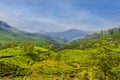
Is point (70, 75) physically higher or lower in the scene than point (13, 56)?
lower

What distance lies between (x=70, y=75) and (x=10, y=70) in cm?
3958

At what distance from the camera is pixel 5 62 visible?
18050cm

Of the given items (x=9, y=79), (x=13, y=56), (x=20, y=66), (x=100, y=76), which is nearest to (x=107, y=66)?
(x=100, y=76)

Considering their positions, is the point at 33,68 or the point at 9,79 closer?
the point at 9,79

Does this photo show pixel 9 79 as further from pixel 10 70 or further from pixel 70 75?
pixel 70 75

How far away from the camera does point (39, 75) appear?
177 metres

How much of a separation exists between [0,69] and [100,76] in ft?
327

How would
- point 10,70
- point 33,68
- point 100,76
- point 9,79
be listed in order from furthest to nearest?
point 33,68, point 10,70, point 9,79, point 100,76

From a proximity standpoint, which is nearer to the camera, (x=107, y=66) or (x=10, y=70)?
(x=107, y=66)

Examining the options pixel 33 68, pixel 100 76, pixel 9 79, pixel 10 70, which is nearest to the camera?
pixel 100 76

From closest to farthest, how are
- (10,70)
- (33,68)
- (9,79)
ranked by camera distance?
1. (9,79)
2. (10,70)
3. (33,68)

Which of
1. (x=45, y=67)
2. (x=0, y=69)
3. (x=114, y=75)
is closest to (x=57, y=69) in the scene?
(x=45, y=67)

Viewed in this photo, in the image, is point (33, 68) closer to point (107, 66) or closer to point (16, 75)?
point (16, 75)

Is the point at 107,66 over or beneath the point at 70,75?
over
